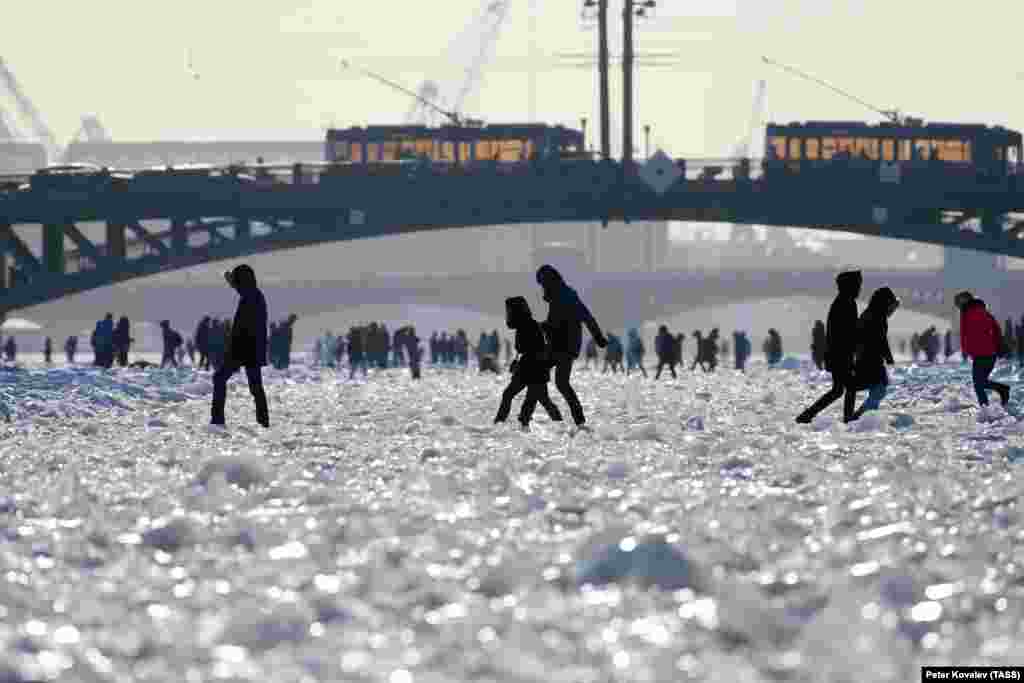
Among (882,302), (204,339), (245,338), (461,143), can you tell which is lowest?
(204,339)

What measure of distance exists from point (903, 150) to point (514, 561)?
57.6 m

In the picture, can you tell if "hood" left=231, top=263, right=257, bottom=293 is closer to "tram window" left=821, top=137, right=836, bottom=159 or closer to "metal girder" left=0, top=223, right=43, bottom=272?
"metal girder" left=0, top=223, right=43, bottom=272

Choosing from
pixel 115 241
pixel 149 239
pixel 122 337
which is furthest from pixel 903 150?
pixel 122 337

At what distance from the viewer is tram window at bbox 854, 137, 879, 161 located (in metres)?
63.6

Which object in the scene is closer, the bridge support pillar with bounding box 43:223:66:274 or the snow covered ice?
the snow covered ice

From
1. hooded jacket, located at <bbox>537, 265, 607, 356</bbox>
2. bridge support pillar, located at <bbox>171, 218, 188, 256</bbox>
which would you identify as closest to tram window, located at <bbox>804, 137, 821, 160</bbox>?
bridge support pillar, located at <bbox>171, 218, 188, 256</bbox>

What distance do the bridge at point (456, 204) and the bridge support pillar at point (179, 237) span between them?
59 millimetres

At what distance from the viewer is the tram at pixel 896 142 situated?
2489 inches

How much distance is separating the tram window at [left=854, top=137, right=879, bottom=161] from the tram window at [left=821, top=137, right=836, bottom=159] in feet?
2.07

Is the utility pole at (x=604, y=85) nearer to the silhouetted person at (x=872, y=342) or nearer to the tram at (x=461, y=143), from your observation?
the tram at (x=461, y=143)

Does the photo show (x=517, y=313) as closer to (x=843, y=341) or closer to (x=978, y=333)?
(x=843, y=341)

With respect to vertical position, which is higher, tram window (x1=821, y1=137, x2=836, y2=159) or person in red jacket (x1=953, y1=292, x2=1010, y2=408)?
tram window (x1=821, y1=137, x2=836, y2=159)

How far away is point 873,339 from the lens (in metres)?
18.6

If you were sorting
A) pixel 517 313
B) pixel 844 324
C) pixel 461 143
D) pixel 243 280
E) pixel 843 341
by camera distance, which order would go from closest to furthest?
pixel 517 313, pixel 243 280, pixel 844 324, pixel 843 341, pixel 461 143
